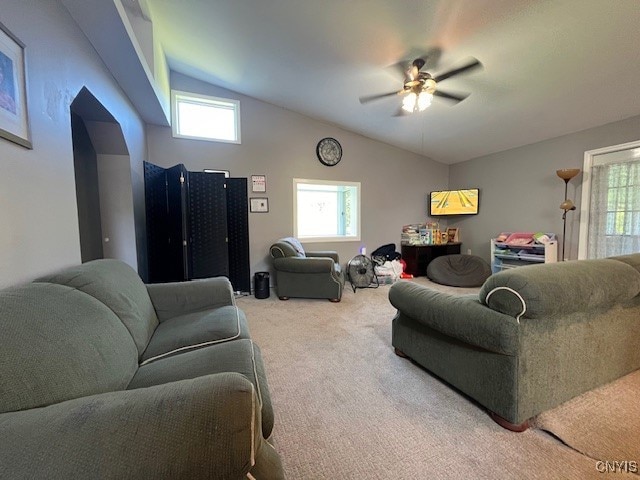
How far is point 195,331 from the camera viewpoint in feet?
4.89

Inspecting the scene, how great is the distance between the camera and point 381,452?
1.24m

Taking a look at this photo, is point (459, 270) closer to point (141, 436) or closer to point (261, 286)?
point (261, 286)

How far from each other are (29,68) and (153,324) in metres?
1.48

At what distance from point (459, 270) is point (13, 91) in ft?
16.8

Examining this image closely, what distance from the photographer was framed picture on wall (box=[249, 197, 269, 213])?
4.30 meters

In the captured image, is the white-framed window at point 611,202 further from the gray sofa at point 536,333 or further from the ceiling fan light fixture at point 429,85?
the ceiling fan light fixture at point 429,85

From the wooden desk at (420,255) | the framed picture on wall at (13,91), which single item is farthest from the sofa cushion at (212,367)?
the wooden desk at (420,255)

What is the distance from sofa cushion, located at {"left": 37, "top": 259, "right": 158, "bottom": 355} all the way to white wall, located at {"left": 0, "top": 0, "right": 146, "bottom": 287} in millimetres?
179

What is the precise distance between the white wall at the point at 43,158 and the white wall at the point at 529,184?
540 cm

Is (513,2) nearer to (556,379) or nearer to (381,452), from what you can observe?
(556,379)

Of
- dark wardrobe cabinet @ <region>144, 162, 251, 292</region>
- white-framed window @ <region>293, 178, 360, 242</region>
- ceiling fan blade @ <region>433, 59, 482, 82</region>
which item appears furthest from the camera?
white-framed window @ <region>293, 178, 360, 242</region>

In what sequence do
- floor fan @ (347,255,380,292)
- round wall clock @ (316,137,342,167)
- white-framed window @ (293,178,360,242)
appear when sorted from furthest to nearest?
1. white-framed window @ (293,178,360,242)
2. round wall clock @ (316,137,342,167)
3. floor fan @ (347,255,380,292)

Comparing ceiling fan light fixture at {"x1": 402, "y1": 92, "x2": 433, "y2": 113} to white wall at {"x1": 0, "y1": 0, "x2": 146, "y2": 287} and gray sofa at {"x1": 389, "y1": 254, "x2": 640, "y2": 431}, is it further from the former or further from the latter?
white wall at {"x1": 0, "y1": 0, "x2": 146, "y2": 287}

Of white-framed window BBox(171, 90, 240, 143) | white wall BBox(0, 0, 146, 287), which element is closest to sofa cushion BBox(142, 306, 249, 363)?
white wall BBox(0, 0, 146, 287)
